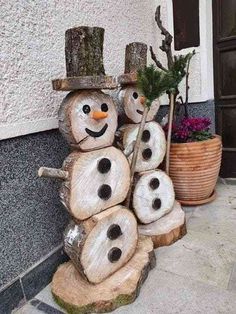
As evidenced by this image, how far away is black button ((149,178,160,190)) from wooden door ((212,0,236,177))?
3.50ft

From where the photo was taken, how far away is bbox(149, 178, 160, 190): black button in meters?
1.56

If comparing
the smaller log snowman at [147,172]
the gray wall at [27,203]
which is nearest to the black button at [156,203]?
the smaller log snowman at [147,172]

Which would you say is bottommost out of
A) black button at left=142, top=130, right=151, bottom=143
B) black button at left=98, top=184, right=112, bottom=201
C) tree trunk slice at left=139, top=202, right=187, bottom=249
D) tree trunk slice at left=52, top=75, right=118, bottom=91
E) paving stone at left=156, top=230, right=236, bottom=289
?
paving stone at left=156, top=230, right=236, bottom=289

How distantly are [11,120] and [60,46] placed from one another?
0.47 m

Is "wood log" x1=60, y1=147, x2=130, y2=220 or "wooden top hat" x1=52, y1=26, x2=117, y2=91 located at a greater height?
"wooden top hat" x1=52, y1=26, x2=117, y2=91

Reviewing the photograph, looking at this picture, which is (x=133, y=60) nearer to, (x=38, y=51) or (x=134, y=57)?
(x=134, y=57)

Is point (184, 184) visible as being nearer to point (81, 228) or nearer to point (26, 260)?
point (81, 228)

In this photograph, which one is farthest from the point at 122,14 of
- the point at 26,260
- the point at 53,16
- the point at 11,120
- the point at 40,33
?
the point at 26,260

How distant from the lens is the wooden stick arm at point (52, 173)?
100 cm

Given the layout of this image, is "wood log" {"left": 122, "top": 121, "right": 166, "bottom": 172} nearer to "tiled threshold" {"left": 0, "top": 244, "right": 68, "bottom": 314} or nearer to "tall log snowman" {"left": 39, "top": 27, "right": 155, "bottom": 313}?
"tall log snowman" {"left": 39, "top": 27, "right": 155, "bottom": 313}

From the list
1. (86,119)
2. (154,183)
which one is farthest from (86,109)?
(154,183)

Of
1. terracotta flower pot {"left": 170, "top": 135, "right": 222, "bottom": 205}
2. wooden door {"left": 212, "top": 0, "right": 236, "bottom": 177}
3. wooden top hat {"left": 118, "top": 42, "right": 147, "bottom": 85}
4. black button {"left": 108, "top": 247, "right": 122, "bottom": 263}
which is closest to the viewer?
black button {"left": 108, "top": 247, "right": 122, "bottom": 263}

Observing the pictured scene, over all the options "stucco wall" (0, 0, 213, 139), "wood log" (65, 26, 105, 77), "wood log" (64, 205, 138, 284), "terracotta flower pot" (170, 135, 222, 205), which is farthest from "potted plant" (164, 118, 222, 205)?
"wood log" (65, 26, 105, 77)

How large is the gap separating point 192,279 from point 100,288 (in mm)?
411
